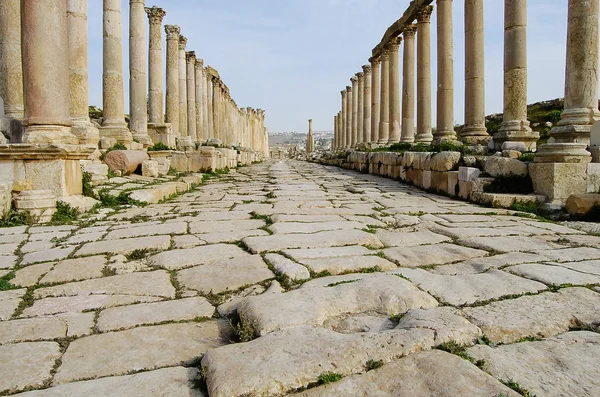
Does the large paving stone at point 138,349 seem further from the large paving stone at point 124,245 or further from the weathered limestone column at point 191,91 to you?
the weathered limestone column at point 191,91

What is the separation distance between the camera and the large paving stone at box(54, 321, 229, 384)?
201 cm

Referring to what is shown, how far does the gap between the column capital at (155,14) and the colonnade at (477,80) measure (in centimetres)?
890

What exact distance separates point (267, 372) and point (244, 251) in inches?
90.5

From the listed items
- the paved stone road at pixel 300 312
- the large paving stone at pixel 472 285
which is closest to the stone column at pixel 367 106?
the paved stone road at pixel 300 312

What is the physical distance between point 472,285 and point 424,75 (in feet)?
46.4

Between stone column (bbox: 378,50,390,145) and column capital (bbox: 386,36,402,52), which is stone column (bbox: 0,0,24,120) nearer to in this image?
column capital (bbox: 386,36,402,52)

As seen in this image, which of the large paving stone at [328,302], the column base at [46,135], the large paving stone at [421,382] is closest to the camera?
the large paving stone at [421,382]

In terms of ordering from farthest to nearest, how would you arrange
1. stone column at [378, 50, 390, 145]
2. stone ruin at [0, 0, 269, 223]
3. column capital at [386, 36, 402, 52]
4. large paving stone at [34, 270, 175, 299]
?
stone column at [378, 50, 390, 145] < column capital at [386, 36, 402, 52] < stone ruin at [0, 0, 269, 223] < large paving stone at [34, 270, 175, 299]

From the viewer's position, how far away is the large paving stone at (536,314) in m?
2.23

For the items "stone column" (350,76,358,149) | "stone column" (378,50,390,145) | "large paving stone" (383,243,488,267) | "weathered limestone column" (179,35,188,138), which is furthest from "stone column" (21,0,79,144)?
"stone column" (350,76,358,149)

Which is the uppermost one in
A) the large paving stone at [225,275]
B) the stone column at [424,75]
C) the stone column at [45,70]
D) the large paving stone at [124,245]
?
the stone column at [424,75]

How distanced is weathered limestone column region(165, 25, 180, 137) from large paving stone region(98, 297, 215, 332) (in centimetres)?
1637

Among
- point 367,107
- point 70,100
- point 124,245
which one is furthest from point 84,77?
point 367,107

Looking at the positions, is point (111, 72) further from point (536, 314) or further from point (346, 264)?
point (536, 314)
